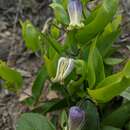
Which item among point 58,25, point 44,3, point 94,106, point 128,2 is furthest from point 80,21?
point 44,3

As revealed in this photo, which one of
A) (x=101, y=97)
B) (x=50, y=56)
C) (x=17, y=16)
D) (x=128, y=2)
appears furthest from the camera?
(x=17, y=16)

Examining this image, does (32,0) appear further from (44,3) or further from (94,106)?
(94,106)

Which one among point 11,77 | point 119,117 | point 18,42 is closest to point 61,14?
point 11,77

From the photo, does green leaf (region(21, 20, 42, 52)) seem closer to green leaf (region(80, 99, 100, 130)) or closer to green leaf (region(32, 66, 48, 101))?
green leaf (region(32, 66, 48, 101))

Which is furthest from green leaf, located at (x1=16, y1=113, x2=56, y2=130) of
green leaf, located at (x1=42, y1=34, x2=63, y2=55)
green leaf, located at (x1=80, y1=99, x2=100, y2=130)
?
green leaf, located at (x1=42, y1=34, x2=63, y2=55)

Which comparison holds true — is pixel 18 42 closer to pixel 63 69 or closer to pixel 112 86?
pixel 63 69

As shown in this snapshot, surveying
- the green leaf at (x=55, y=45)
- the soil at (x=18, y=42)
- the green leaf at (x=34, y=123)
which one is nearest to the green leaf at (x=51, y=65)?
the green leaf at (x=55, y=45)

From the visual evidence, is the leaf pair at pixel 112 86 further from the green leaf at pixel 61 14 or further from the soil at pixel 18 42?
the soil at pixel 18 42
